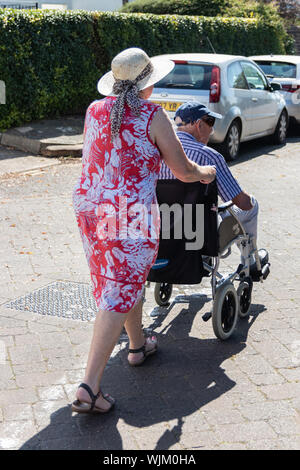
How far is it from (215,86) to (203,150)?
6199 mm

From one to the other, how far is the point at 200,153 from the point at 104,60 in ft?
35.5

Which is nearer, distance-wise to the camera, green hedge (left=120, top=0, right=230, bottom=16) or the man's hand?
the man's hand

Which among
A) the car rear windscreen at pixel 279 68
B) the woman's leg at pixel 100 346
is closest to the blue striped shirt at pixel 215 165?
the woman's leg at pixel 100 346

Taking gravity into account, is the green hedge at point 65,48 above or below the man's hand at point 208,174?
below

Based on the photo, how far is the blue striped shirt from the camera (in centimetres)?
435

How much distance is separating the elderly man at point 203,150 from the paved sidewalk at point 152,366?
1012 mm

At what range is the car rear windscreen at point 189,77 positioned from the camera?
10.4 metres

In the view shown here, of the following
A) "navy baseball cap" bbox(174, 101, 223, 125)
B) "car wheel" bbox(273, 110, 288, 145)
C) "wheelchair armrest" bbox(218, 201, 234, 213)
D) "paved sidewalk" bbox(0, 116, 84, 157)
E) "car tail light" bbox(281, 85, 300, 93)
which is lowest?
"car wheel" bbox(273, 110, 288, 145)

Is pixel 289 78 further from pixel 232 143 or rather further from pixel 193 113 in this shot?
pixel 193 113

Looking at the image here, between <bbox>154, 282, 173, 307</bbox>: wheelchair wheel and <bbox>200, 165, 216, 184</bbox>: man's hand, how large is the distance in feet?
4.24

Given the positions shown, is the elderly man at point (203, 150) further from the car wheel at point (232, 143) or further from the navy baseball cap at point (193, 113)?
the car wheel at point (232, 143)

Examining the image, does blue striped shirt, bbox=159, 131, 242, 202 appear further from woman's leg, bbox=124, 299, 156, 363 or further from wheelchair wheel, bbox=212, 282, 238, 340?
woman's leg, bbox=124, 299, 156, 363

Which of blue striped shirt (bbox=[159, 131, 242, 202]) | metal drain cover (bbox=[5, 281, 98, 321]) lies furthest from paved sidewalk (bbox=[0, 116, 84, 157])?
blue striped shirt (bbox=[159, 131, 242, 202])
